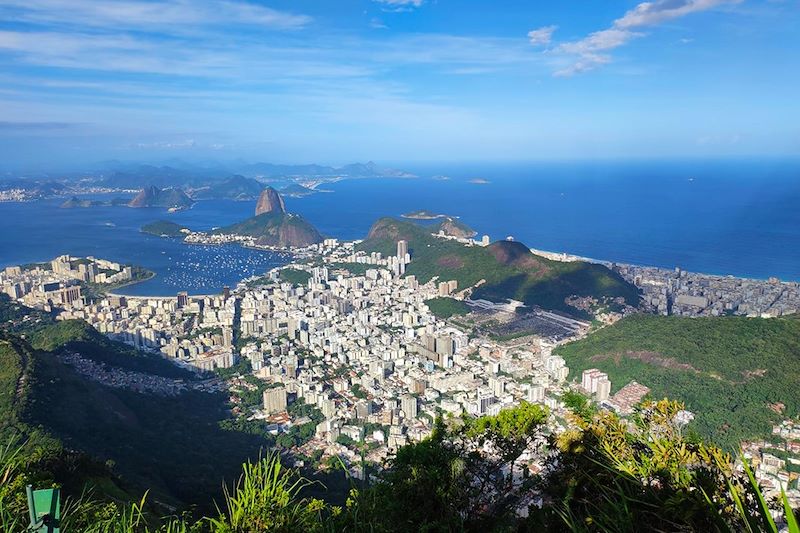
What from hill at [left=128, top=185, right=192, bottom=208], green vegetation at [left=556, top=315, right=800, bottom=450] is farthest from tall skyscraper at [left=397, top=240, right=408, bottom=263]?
hill at [left=128, top=185, right=192, bottom=208]

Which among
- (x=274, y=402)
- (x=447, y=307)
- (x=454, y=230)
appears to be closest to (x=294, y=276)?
(x=447, y=307)

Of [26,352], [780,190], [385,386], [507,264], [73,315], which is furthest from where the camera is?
[780,190]

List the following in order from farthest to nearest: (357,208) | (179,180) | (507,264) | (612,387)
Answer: (179,180) → (357,208) → (507,264) → (612,387)

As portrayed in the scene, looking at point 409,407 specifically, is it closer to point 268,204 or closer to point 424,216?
point 268,204

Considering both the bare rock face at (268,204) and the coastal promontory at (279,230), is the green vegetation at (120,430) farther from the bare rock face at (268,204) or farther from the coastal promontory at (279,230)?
the bare rock face at (268,204)

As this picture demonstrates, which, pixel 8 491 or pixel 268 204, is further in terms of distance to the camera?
pixel 268 204

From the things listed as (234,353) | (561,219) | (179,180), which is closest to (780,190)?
(561,219)

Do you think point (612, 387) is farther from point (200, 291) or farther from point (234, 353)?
point (200, 291)
